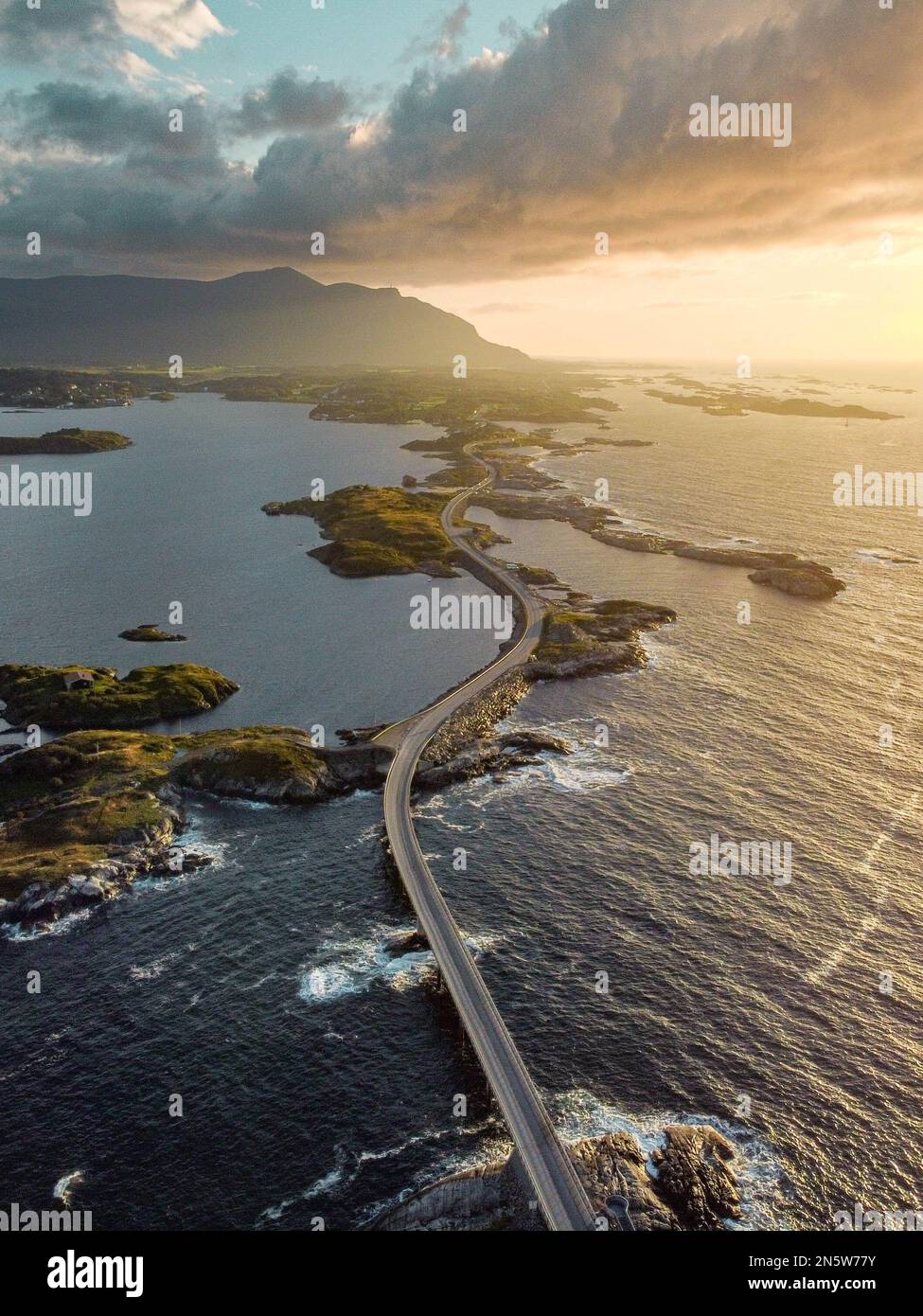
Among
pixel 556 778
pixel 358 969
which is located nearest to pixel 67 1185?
pixel 358 969

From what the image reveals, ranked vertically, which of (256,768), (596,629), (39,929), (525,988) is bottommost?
(525,988)

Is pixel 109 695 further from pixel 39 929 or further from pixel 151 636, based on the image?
pixel 39 929

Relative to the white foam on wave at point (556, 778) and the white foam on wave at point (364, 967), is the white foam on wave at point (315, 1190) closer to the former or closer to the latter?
the white foam on wave at point (364, 967)

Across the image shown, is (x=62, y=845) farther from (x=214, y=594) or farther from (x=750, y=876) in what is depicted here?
(x=214, y=594)

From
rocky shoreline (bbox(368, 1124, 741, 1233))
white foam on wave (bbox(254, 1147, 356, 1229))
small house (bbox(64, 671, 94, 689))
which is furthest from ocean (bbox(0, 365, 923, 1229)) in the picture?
small house (bbox(64, 671, 94, 689))

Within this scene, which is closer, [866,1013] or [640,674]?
[866,1013]
